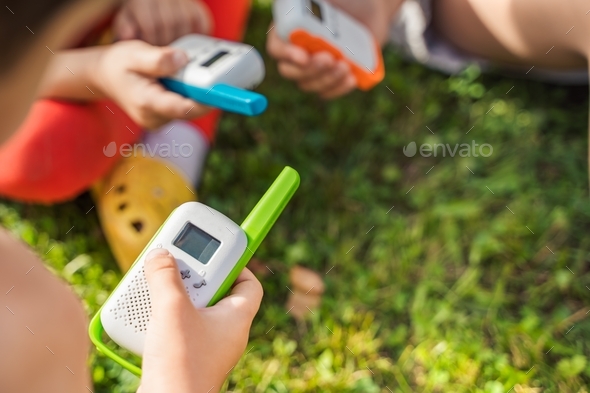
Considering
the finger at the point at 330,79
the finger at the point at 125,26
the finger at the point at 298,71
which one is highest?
the finger at the point at 125,26

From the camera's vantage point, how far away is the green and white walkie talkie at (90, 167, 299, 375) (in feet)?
1.98

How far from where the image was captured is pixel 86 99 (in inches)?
38.9

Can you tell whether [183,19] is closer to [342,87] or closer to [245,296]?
[342,87]

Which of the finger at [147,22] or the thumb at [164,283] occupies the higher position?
the finger at [147,22]

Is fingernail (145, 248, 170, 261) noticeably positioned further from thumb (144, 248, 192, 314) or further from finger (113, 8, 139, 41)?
finger (113, 8, 139, 41)

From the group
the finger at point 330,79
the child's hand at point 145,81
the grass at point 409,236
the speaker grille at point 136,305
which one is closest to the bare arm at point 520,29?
the grass at point 409,236

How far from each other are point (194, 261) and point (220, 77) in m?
0.31

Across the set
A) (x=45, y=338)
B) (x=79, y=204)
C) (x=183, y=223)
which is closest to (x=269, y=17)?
(x=79, y=204)

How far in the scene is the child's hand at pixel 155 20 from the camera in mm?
979

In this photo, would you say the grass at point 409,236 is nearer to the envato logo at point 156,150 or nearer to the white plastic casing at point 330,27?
the envato logo at point 156,150

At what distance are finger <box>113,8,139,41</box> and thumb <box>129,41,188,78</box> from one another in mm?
126

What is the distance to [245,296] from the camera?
608 millimetres

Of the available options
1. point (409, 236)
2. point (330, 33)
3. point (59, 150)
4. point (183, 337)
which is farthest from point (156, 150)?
point (183, 337)

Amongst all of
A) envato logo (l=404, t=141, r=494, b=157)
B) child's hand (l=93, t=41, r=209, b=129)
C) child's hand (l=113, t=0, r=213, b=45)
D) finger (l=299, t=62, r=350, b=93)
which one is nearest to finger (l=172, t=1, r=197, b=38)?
child's hand (l=113, t=0, r=213, b=45)
